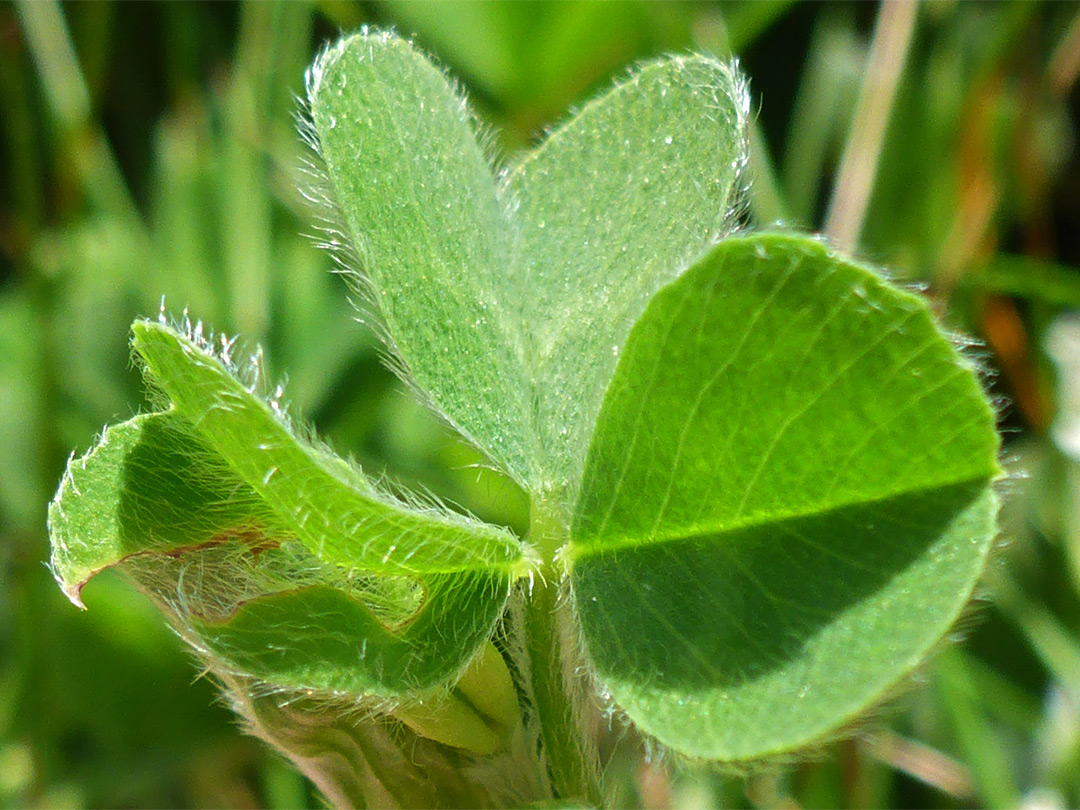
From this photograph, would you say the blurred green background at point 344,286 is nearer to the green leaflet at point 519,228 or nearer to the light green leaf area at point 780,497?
the green leaflet at point 519,228

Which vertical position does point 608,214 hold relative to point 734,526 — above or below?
above

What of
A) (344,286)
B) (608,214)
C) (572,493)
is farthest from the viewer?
(344,286)

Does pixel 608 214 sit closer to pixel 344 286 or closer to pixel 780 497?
pixel 780 497

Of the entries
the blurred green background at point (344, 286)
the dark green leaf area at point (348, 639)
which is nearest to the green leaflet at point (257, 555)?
the dark green leaf area at point (348, 639)

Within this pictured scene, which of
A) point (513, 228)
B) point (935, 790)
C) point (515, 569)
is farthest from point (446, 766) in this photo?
point (935, 790)

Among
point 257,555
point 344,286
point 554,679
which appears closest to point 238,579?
point 257,555

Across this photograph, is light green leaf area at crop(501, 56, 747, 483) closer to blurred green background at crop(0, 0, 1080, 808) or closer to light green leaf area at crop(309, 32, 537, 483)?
light green leaf area at crop(309, 32, 537, 483)

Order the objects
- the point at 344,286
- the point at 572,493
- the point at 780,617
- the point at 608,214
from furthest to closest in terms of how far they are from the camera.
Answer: the point at 344,286 < the point at 608,214 < the point at 572,493 < the point at 780,617
